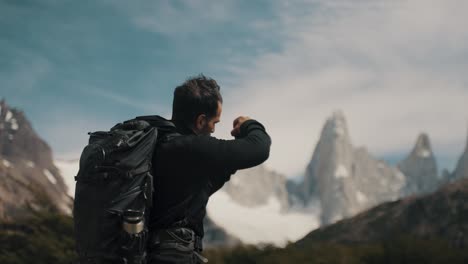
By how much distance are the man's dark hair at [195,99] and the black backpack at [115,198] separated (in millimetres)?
350

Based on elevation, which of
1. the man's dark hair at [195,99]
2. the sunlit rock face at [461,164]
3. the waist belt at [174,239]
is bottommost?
the waist belt at [174,239]

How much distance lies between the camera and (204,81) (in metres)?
3.56

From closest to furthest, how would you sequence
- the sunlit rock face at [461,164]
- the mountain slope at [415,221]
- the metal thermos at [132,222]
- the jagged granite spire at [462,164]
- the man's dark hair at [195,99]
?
the metal thermos at [132,222] → the man's dark hair at [195,99] → the mountain slope at [415,221] → the jagged granite spire at [462,164] → the sunlit rock face at [461,164]

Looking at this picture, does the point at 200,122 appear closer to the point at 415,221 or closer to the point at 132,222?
the point at 132,222

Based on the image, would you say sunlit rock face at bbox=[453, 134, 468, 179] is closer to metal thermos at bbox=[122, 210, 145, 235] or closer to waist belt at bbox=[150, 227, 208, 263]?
waist belt at bbox=[150, 227, 208, 263]

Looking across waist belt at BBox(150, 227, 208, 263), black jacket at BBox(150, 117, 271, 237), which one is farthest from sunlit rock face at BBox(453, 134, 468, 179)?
waist belt at BBox(150, 227, 208, 263)

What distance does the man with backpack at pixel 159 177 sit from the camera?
10.0 ft

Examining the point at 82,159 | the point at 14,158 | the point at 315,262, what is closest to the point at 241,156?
the point at 82,159

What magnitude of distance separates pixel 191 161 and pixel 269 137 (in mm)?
457

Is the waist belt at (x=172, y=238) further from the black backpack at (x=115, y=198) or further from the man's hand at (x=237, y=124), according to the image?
the man's hand at (x=237, y=124)

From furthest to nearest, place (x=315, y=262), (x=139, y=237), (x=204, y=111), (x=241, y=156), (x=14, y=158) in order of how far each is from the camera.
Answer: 1. (x=14, y=158)
2. (x=315, y=262)
3. (x=204, y=111)
4. (x=241, y=156)
5. (x=139, y=237)

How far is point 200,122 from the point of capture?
3533mm

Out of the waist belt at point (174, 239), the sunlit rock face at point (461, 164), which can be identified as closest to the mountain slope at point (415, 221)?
the waist belt at point (174, 239)

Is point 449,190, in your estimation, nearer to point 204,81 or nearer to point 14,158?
point 204,81
